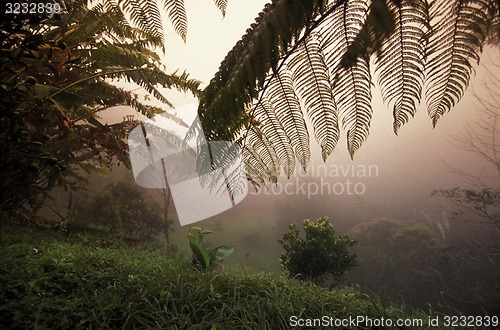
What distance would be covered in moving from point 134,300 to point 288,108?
1.53 metres

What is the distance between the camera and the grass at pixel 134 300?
1.35 metres

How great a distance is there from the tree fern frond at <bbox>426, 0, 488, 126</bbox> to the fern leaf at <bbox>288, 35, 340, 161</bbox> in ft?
0.64

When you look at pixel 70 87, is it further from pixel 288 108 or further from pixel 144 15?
pixel 288 108

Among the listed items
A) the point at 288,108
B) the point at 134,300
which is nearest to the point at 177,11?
the point at 288,108

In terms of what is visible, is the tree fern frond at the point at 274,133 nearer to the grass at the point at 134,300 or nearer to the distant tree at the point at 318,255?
the grass at the point at 134,300

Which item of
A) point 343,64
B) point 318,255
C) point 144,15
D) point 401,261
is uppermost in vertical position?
point 144,15

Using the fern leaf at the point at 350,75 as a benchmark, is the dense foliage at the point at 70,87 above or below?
above

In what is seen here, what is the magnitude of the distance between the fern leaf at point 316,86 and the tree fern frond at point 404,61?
A: 0.37ft

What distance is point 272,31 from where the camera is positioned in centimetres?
40

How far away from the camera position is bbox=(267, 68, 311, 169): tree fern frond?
666mm

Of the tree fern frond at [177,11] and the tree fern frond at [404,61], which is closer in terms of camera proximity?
the tree fern frond at [404,61]

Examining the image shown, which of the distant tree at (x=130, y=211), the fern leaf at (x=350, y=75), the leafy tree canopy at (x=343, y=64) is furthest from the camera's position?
the distant tree at (x=130, y=211)

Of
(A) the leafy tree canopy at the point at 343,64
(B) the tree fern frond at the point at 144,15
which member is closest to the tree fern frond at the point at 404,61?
(A) the leafy tree canopy at the point at 343,64

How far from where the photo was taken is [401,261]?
444 inches
